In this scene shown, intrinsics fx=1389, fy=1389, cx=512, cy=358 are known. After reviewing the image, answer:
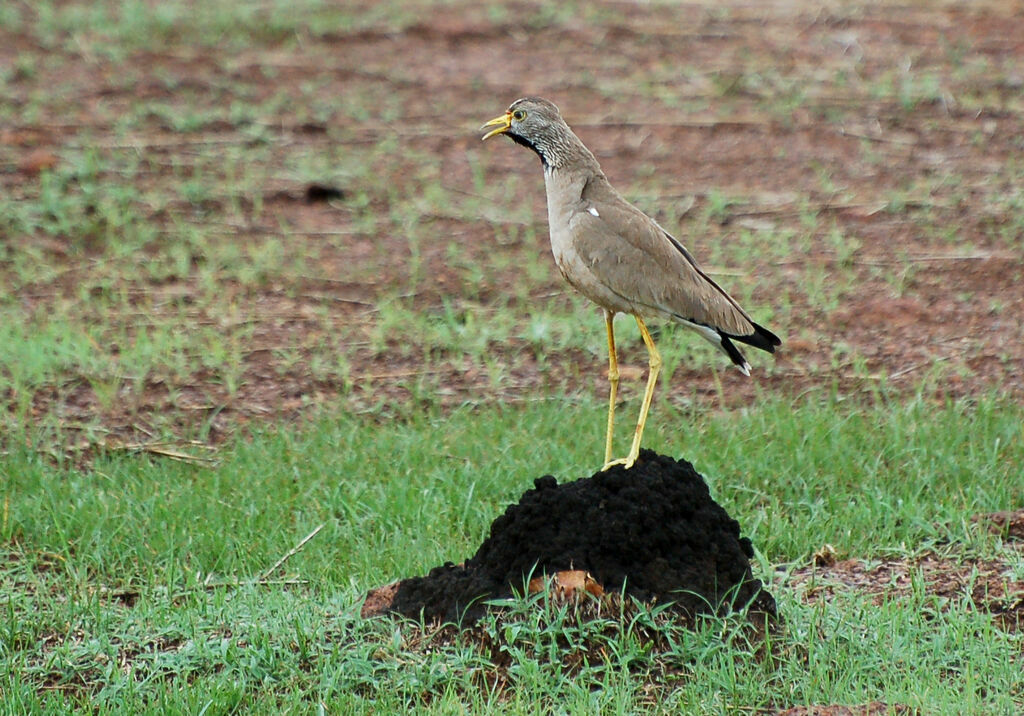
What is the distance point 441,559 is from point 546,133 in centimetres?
180

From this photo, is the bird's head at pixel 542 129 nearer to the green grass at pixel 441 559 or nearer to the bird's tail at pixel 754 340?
the bird's tail at pixel 754 340

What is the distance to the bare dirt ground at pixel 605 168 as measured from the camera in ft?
25.4

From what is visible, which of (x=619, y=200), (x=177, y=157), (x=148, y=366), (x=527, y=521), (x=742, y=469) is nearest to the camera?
(x=527, y=521)

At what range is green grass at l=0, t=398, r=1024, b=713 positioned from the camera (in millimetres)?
4637

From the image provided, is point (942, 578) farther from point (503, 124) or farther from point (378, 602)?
point (503, 124)

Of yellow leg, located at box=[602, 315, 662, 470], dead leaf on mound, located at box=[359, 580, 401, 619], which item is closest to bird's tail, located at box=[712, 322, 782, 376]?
yellow leg, located at box=[602, 315, 662, 470]

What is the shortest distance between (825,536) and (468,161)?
5852 mm

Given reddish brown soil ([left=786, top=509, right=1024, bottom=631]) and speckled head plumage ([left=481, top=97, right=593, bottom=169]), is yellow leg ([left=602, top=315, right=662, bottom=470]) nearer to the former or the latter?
speckled head plumage ([left=481, top=97, right=593, bottom=169])

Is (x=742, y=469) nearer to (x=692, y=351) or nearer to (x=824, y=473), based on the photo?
(x=824, y=473)

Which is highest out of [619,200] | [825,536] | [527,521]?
[619,200]

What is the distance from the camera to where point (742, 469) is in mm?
6500

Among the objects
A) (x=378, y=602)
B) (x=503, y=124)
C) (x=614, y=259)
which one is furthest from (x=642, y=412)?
(x=503, y=124)

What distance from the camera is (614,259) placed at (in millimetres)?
5352

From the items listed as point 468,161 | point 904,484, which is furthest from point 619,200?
point 468,161
